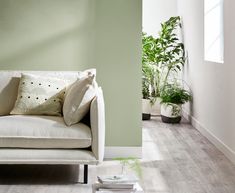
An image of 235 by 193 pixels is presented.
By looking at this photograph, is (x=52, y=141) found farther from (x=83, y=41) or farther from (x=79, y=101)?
(x=83, y=41)

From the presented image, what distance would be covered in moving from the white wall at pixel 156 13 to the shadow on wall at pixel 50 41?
358 centimetres

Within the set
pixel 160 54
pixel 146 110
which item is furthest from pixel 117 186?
pixel 160 54

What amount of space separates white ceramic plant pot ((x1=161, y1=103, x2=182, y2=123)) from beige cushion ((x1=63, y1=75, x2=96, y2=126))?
330 centimetres

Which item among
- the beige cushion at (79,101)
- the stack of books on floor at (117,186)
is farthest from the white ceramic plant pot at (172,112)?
the stack of books on floor at (117,186)

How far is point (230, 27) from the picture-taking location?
16.8ft

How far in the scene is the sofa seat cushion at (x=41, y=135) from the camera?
159 inches

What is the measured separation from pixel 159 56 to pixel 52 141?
4.20m

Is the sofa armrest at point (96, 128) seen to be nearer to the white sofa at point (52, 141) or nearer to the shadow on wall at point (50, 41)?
the white sofa at point (52, 141)

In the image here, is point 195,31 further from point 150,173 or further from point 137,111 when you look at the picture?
point 150,173

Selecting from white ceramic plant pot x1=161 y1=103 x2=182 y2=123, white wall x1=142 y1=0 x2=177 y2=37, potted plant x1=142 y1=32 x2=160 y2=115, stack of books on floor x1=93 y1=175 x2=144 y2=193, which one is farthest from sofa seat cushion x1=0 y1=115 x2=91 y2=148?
white wall x1=142 y1=0 x2=177 y2=37

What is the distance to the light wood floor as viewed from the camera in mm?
4059

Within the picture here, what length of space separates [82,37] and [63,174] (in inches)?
55.2

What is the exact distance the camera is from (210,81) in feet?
20.1

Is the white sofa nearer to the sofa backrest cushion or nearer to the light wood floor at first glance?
the light wood floor
